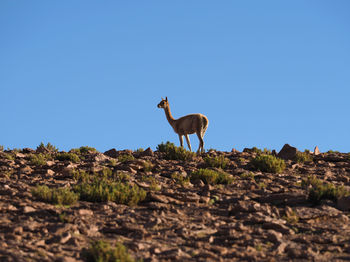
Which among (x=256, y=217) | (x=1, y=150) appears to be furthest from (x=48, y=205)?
(x=1, y=150)

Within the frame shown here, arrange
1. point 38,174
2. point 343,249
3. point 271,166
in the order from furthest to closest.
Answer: point 271,166 → point 38,174 → point 343,249

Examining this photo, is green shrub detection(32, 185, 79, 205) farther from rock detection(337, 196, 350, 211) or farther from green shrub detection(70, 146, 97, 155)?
green shrub detection(70, 146, 97, 155)

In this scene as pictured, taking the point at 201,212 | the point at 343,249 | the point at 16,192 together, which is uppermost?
the point at 16,192

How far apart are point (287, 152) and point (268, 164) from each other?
3.56 metres

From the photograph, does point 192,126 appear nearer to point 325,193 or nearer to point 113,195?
point 325,193

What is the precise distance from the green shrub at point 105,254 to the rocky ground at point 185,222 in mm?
160

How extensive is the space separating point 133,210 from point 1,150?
1239 centimetres

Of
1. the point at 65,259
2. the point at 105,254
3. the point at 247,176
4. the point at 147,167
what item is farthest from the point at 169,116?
the point at 65,259

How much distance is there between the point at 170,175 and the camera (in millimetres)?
14125

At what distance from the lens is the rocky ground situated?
749 centimetres

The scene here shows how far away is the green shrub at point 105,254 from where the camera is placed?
6691 mm

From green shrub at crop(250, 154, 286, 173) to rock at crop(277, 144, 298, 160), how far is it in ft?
8.33

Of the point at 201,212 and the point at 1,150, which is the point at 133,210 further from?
the point at 1,150

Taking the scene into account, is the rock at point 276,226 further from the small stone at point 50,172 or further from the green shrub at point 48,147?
the green shrub at point 48,147
